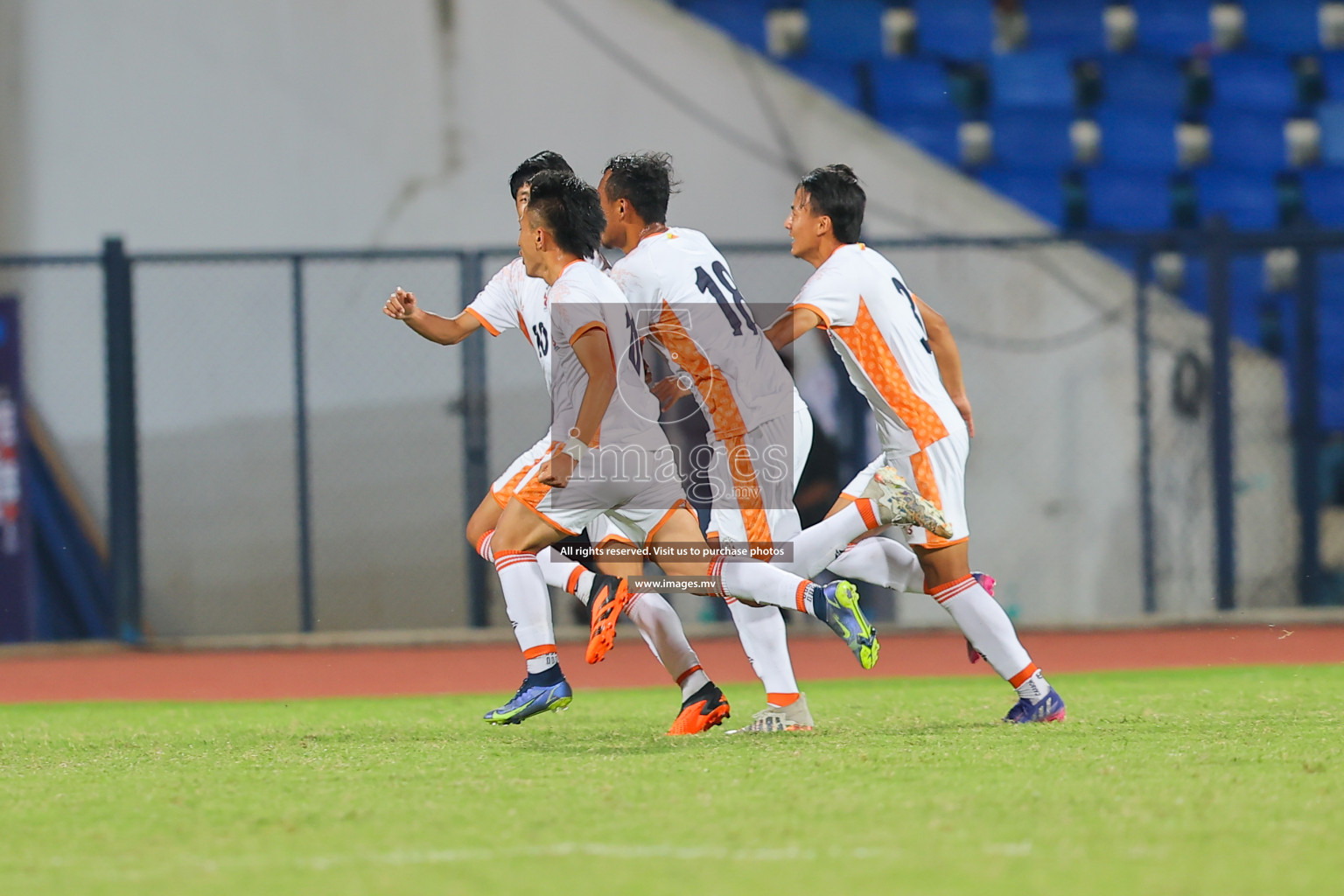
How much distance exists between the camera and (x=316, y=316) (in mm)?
11195

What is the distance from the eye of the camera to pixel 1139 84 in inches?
494

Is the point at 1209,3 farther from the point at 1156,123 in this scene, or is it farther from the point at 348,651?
the point at 348,651

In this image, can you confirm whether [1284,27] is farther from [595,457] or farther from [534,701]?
[534,701]

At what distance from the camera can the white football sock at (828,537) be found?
18.0 ft

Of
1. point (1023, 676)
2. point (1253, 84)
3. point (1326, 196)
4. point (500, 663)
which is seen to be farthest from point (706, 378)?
point (1253, 84)

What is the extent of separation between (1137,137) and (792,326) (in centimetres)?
823

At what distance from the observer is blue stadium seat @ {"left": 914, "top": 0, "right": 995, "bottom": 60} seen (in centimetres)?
1233

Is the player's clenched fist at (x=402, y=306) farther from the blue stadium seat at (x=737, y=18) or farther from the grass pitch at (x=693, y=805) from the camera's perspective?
the blue stadium seat at (x=737, y=18)

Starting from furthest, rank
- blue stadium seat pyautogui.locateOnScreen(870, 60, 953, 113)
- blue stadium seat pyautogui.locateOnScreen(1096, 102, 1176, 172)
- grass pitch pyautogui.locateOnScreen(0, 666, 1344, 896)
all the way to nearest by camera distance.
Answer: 1. blue stadium seat pyautogui.locateOnScreen(1096, 102, 1176, 172)
2. blue stadium seat pyautogui.locateOnScreen(870, 60, 953, 113)
3. grass pitch pyautogui.locateOnScreen(0, 666, 1344, 896)

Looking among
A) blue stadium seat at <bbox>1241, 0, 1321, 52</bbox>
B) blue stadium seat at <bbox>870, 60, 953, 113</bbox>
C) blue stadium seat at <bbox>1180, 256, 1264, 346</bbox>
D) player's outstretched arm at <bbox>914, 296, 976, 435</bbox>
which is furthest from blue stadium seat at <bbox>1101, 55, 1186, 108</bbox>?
player's outstretched arm at <bbox>914, 296, 976, 435</bbox>

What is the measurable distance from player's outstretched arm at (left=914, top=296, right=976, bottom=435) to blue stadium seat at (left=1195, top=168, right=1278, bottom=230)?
24.6 feet

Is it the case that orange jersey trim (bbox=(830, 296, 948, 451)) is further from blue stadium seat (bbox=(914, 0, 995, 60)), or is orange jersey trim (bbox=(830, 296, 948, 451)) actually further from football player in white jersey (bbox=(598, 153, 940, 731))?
blue stadium seat (bbox=(914, 0, 995, 60))

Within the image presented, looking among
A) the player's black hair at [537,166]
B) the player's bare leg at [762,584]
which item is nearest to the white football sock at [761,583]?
the player's bare leg at [762,584]

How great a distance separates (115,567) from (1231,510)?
285 inches
